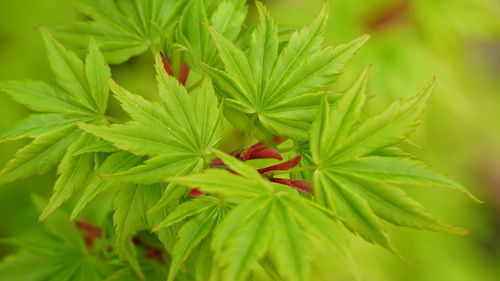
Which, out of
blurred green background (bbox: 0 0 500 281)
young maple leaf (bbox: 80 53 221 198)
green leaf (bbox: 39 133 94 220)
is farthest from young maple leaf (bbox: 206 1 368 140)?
blurred green background (bbox: 0 0 500 281)

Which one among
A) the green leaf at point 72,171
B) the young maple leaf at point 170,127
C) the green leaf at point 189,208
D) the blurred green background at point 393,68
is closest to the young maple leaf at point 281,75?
the young maple leaf at point 170,127

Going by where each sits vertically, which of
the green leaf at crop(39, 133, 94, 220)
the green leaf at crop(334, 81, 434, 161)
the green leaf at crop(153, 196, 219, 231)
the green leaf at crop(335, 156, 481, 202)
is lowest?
the green leaf at crop(153, 196, 219, 231)

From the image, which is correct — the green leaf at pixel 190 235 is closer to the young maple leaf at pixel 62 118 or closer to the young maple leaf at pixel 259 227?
the young maple leaf at pixel 259 227

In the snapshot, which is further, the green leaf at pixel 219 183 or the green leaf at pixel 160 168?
the green leaf at pixel 160 168

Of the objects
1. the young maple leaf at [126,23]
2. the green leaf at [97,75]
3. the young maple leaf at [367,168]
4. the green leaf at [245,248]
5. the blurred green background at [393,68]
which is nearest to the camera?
the green leaf at [245,248]

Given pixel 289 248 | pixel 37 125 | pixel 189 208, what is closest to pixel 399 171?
pixel 289 248

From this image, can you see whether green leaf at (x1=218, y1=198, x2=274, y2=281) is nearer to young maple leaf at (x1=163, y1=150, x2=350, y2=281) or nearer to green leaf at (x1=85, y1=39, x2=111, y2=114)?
young maple leaf at (x1=163, y1=150, x2=350, y2=281)

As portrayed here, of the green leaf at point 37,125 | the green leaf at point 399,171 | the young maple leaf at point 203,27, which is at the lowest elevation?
the green leaf at point 399,171

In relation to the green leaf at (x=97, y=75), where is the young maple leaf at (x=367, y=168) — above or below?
below
